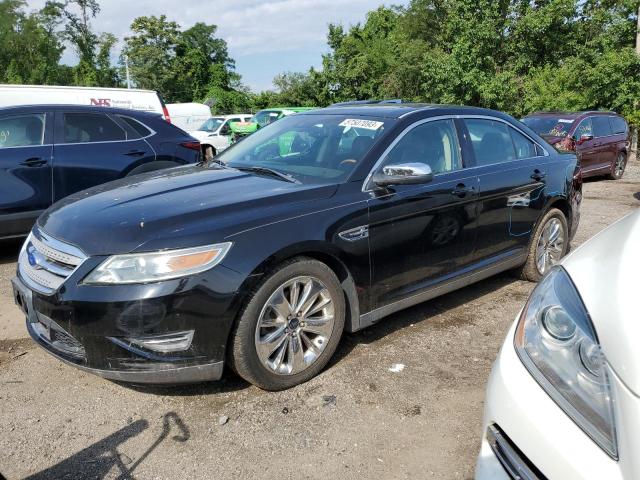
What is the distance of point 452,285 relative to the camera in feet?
13.2

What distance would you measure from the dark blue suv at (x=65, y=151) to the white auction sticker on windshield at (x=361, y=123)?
3258 mm

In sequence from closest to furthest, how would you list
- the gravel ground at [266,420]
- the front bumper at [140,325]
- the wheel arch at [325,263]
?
1. the gravel ground at [266,420]
2. the front bumper at [140,325]
3. the wheel arch at [325,263]

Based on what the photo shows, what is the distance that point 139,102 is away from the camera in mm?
10422

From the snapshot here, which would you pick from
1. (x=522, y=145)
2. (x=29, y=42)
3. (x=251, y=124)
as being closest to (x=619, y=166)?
(x=522, y=145)

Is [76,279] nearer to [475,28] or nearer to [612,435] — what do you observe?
[612,435]

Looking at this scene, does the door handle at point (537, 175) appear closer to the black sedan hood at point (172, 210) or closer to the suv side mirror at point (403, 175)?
the suv side mirror at point (403, 175)

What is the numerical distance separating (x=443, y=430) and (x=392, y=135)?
6.25 feet

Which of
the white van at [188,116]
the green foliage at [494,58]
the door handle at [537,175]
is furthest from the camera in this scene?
the white van at [188,116]

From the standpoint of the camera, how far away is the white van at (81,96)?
8.77 metres

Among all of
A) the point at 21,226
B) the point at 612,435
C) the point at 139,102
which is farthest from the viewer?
the point at 139,102

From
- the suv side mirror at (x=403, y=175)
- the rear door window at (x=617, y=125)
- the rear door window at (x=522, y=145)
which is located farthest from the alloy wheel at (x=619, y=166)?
the suv side mirror at (x=403, y=175)

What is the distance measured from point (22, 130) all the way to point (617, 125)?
42.5ft

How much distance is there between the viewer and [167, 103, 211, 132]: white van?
2264 cm

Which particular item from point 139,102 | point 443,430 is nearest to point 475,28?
point 139,102
